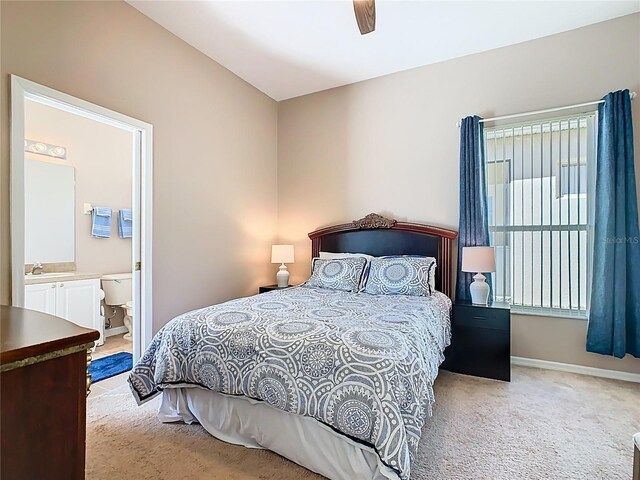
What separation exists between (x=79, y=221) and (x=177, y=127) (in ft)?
6.50

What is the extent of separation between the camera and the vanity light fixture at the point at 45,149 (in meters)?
3.63

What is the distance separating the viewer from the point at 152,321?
2912 mm

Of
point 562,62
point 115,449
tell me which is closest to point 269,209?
point 115,449

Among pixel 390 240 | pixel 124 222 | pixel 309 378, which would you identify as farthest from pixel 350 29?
pixel 124 222

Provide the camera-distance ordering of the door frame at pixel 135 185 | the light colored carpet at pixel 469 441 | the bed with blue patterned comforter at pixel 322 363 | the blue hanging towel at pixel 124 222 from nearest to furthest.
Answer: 1. the bed with blue patterned comforter at pixel 322 363
2. the light colored carpet at pixel 469 441
3. the door frame at pixel 135 185
4. the blue hanging towel at pixel 124 222

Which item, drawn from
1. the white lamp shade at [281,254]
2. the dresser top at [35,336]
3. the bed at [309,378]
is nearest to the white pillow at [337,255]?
the white lamp shade at [281,254]

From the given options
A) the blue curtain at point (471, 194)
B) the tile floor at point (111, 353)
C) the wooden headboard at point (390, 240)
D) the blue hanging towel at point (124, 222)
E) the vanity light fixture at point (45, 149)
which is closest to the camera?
the tile floor at point (111, 353)

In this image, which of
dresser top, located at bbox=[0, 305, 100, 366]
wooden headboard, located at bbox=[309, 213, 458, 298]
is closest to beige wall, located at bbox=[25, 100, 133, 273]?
wooden headboard, located at bbox=[309, 213, 458, 298]

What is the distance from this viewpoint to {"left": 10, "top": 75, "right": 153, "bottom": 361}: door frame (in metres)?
2.06

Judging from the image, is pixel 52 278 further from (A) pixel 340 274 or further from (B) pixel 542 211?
(B) pixel 542 211

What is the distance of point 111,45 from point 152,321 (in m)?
2.22

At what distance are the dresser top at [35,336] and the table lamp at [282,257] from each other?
3.17 meters

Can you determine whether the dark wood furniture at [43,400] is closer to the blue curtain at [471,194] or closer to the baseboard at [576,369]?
the blue curtain at [471,194]

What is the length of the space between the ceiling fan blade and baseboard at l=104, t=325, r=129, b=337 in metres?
4.36
